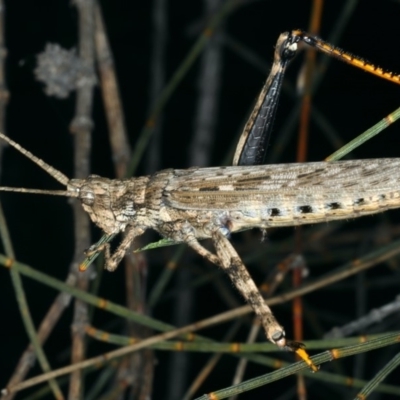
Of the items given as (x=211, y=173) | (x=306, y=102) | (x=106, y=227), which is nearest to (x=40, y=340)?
(x=106, y=227)

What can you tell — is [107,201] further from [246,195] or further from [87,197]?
[246,195]

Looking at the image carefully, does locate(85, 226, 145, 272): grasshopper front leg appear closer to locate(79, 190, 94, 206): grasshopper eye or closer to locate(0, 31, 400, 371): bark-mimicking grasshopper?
locate(0, 31, 400, 371): bark-mimicking grasshopper

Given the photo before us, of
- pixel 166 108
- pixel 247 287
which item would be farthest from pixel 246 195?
pixel 166 108

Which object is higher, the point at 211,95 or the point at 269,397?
the point at 211,95

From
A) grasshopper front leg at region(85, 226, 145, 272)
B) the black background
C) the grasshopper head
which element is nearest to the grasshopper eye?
the grasshopper head

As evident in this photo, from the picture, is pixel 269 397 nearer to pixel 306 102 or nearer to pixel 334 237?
pixel 334 237

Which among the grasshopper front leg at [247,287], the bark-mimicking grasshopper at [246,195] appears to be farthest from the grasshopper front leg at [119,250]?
the grasshopper front leg at [247,287]

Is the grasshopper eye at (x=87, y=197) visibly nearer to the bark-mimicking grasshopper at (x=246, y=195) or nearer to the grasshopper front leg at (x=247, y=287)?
the bark-mimicking grasshopper at (x=246, y=195)
